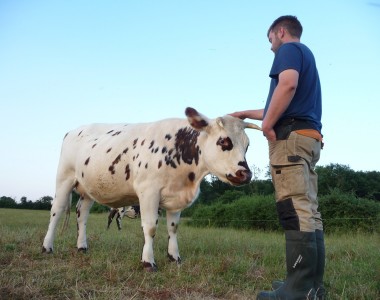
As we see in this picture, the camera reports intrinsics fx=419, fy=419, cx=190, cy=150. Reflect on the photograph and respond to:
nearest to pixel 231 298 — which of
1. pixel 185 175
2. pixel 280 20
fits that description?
pixel 185 175

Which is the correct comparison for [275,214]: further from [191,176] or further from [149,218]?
[149,218]

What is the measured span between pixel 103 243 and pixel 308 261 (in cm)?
512

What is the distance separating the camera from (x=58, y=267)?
5344mm

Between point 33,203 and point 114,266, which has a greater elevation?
point 114,266

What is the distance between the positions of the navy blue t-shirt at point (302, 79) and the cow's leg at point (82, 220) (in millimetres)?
4765

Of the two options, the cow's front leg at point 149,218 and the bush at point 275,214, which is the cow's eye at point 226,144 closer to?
the cow's front leg at point 149,218

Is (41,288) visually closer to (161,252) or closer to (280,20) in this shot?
(161,252)

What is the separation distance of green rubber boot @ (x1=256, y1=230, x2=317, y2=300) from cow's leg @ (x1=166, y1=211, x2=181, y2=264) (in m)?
2.66

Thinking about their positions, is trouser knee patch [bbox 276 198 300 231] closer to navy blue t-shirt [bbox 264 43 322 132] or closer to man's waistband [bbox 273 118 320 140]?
man's waistband [bbox 273 118 320 140]

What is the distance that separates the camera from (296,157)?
3.98 metres

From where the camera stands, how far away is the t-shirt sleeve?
4.03 m

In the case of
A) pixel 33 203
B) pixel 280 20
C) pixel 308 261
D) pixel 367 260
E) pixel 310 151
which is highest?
pixel 280 20

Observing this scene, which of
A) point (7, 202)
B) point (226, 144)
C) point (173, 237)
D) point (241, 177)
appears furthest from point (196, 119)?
point (7, 202)

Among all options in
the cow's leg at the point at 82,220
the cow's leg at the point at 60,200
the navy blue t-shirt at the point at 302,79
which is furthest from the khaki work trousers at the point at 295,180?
the cow's leg at the point at 60,200
